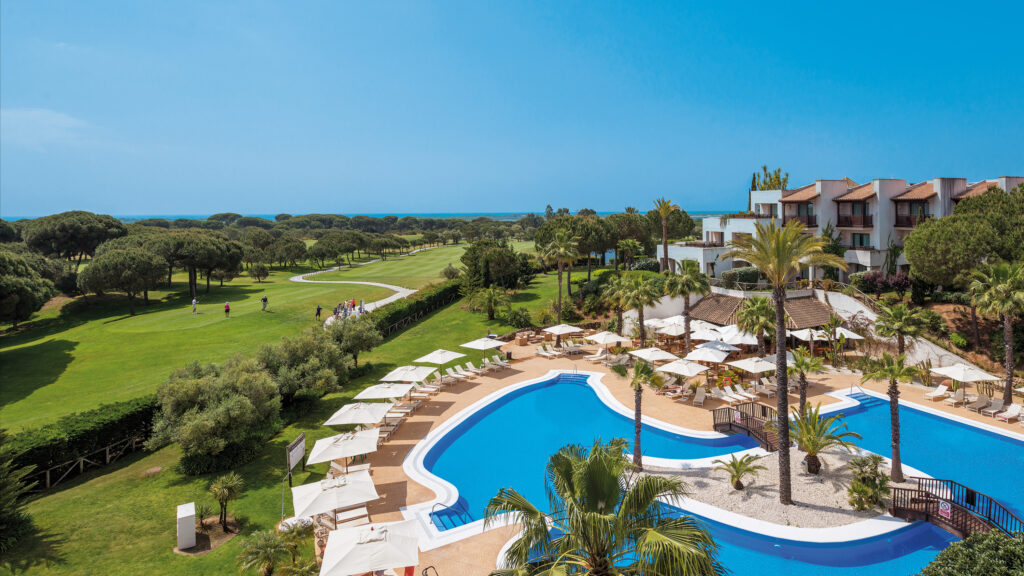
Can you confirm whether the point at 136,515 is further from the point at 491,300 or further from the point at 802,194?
the point at 802,194

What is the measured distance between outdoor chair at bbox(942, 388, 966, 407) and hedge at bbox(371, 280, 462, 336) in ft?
104

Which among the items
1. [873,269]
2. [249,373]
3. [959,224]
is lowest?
[249,373]

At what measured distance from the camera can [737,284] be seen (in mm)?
35719

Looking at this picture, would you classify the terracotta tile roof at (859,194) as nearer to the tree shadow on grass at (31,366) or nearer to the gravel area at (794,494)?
the gravel area at (794,494)

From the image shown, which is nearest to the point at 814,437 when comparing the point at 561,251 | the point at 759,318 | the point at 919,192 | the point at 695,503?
the point at 695,503

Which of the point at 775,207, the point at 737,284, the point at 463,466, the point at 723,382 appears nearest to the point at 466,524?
the point at 463,466

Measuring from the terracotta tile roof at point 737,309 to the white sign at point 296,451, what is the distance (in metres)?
26.5

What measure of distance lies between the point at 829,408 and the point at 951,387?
21.6 feet

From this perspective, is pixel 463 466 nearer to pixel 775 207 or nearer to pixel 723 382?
pixel 723 382

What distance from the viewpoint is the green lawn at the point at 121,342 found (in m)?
25.2

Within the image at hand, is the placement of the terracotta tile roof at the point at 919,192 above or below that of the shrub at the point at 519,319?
above

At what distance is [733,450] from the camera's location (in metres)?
18.6

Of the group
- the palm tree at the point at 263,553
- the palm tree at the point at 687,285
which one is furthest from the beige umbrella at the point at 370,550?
the palm tree at the point at 687,285

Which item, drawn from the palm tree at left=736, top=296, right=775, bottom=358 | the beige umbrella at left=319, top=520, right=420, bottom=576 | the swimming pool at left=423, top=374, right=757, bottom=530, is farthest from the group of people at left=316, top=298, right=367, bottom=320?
the beige umbrella at left=319, top=520, right=420, bottom=576
